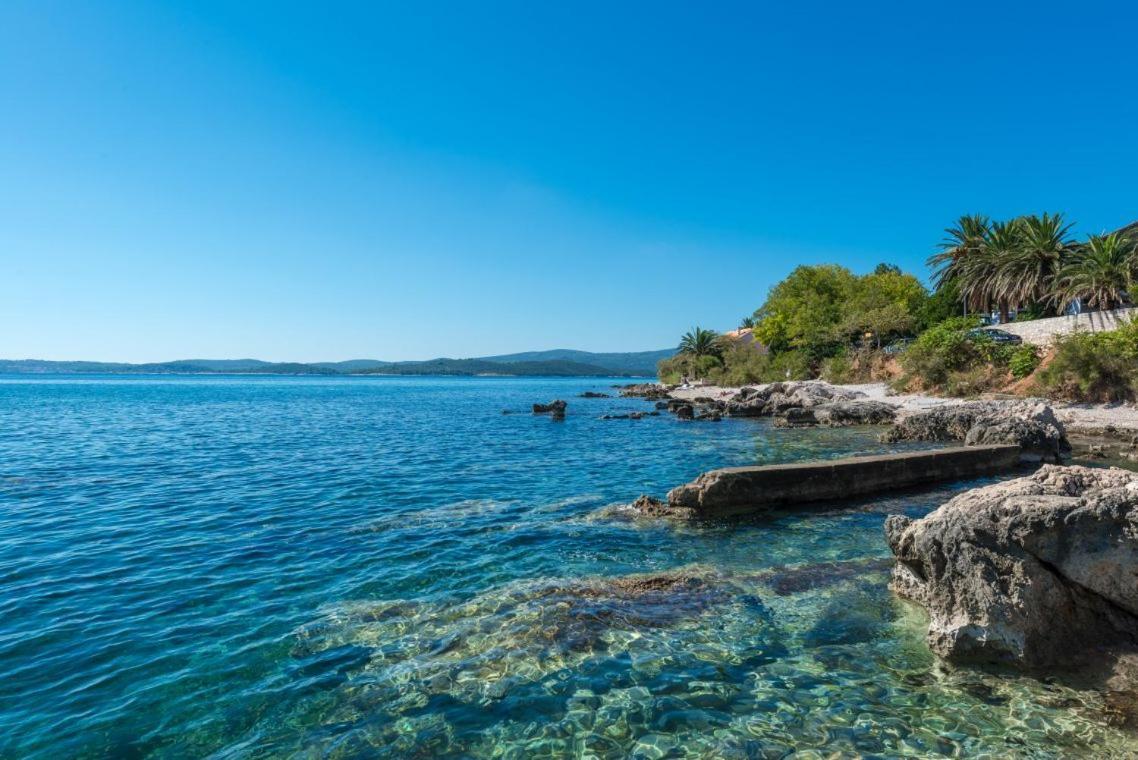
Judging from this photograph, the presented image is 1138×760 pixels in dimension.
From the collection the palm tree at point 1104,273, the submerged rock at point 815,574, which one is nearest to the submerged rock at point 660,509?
the submerged rock at point 815,574

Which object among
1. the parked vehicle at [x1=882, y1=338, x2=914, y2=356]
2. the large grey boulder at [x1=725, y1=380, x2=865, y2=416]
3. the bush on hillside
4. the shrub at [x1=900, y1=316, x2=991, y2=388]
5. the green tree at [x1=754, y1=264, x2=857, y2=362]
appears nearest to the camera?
the bush on hillside

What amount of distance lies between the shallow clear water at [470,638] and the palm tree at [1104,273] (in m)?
36.6

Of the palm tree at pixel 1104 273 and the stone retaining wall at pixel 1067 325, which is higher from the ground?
the palm tree at pixel 1104 273

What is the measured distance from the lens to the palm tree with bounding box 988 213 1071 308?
157 feet

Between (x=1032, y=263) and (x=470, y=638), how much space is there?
196ft

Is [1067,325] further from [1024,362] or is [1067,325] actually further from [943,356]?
[943,356]

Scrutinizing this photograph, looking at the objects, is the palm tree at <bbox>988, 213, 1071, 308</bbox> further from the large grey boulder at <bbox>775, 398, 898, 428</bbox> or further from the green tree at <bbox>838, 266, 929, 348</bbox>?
the large grey boulder at <bbox>775, 398, 898, 428</bbox>

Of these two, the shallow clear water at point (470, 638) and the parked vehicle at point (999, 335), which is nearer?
the shallow clear water at point (470, 638)

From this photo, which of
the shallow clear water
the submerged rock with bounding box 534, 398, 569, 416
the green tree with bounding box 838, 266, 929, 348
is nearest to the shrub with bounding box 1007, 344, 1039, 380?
the green tree with bounding box 838, 266, 929, 348

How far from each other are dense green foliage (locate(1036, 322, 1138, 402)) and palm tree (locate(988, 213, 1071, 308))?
19.4 metres

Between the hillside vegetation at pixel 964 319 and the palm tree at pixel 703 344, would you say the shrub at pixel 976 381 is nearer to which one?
the hillside vegetation at pixel 964 319

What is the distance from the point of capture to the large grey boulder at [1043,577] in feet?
21.3

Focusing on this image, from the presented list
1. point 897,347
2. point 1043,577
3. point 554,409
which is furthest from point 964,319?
point 1043,577

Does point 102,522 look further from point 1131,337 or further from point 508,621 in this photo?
point 1131,337
